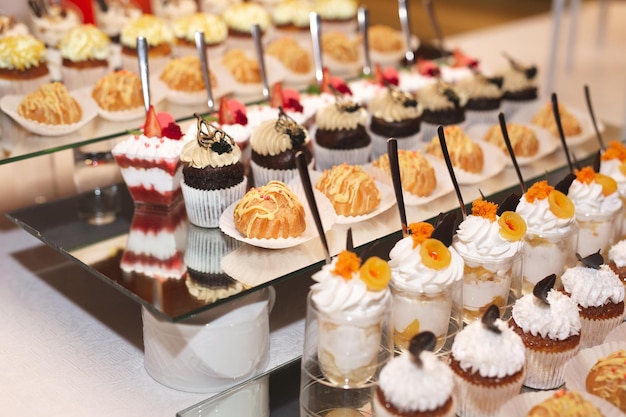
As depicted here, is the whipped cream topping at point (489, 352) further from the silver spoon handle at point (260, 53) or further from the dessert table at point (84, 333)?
the silver spoon handle at point (260, 53)

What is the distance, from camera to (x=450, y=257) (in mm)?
1895

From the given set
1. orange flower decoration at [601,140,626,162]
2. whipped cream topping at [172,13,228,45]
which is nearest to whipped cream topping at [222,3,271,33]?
whipped cream topping at [172,13,228,45]

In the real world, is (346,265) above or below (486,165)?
above

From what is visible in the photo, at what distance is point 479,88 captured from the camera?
3186mm

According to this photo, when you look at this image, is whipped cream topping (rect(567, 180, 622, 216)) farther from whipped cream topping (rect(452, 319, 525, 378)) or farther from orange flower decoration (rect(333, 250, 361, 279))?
orange flower decoration (rect(333, 250, 361, 279))

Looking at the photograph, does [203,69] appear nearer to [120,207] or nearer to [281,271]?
[120,207]

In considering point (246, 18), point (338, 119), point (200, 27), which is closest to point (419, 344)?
point (338, 119)

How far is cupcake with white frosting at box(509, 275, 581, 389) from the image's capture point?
193cm

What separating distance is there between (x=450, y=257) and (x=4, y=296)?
142 centimetres

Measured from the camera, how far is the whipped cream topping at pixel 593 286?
6.77 feet

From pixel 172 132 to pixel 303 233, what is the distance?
0.56 m

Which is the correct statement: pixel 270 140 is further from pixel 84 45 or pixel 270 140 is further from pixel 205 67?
pixel 84 45

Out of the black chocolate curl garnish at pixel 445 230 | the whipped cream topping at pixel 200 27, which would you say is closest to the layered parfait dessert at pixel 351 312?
the black chocolate curl garnish at pixel 445 230

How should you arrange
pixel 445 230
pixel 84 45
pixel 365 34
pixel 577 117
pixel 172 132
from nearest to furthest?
1. pixel 445 230
2. pixel 172 132
3. pixel 84 45
4. pixel 577 117
5. pixel 365 34
